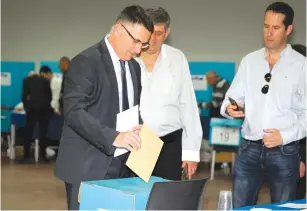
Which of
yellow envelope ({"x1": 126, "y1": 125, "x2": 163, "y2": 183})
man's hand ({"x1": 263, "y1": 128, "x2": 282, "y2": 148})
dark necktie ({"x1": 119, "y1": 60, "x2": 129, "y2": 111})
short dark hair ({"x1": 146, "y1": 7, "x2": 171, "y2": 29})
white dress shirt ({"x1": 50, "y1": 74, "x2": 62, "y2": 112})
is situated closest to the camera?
yellow envelope ({"x1": 126, "y1": 125, "x2": 163, "y2": 183})

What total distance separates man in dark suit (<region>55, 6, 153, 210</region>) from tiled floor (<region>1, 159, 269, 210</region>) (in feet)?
12.1

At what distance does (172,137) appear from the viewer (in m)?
3.45

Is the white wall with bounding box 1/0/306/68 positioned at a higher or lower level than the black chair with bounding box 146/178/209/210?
higher

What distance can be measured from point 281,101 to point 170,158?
2.35 ft

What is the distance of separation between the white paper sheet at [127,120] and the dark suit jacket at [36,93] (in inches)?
298

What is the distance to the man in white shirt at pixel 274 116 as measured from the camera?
324 cm

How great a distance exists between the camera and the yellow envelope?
2285mm

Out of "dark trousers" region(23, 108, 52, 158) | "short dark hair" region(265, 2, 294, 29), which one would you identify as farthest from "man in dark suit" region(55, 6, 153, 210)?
"dark trousers" region(23, 108, 52, 158)

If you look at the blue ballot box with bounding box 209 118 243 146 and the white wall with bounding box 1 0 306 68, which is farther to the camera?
the white wall with bounding box 1 0 306 68

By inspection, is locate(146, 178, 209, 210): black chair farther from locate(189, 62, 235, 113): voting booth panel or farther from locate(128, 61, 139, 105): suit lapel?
locate(189, 62, 235, 113): voting booth panel

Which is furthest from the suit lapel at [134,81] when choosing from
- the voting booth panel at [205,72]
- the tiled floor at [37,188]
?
the voting booth panel at [205,72]

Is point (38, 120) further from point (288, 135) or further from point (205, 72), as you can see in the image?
point (288, 135)

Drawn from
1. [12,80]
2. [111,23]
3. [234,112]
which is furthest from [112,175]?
[12,80]

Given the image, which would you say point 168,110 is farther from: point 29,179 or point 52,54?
point 52,54
